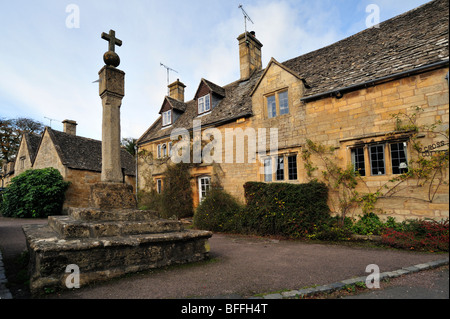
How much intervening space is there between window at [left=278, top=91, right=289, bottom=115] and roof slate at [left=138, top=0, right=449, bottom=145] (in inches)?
40.2

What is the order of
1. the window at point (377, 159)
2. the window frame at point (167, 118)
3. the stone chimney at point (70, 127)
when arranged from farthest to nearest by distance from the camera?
the stone chimney at point (70, 127) → the window frame at point (167, 118) → the window at point (377, 159)

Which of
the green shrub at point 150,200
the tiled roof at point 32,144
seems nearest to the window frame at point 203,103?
the green shrub at point 150,200

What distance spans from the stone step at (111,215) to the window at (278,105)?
26.5 feet

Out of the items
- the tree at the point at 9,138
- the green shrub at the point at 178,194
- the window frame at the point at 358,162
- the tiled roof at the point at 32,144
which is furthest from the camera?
the tree at the point at 9,138

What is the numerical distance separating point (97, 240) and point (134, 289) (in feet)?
3.57

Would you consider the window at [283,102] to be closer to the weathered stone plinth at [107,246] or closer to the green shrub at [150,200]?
the weathered stone plinth at [107,246]

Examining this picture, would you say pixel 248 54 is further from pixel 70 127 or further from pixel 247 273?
pixel 70 127

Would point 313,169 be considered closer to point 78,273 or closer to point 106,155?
point 106,155

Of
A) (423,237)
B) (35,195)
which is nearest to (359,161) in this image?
(423,237)

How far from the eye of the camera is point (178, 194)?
1470cm

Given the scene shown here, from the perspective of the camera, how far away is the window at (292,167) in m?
10.8

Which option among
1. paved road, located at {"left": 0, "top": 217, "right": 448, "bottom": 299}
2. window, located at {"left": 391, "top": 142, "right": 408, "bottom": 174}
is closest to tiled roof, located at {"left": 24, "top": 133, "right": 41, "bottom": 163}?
paved road, located at {"left": 0, "top": 217, "right": 448, "bottom": 299}

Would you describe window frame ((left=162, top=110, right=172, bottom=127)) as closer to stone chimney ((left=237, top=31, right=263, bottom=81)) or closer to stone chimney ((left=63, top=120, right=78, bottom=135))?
stone chimney ((left=237, top=31, right=263, bottom=81))
